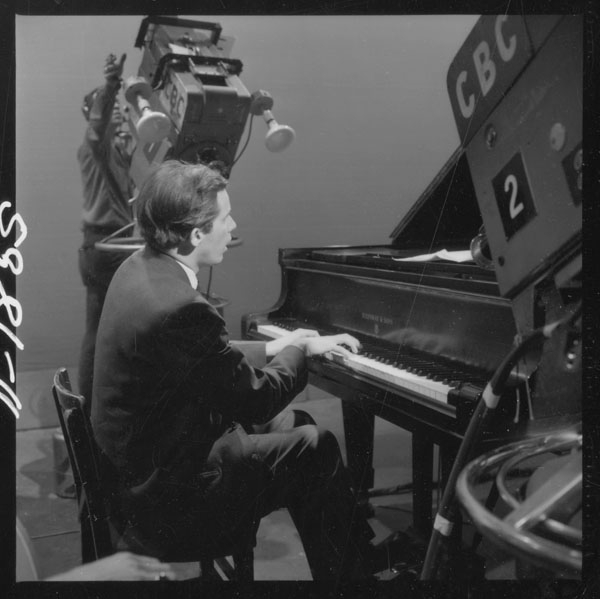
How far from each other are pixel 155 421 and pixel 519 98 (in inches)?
51.0

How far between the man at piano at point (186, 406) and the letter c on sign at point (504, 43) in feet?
2.77

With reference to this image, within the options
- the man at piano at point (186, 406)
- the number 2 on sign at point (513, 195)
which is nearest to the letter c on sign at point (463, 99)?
the number 2 on sign at point (513, 195)

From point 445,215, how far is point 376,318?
2.19 ft

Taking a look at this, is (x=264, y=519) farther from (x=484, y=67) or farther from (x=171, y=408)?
(x=484, y=67)

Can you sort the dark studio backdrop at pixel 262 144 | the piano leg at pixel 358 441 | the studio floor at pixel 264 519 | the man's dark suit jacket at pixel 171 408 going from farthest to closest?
the piano leg at pixel 358 441, the studio floor at pixel 264 519, the dark studio backdrop at pixel 262 144, the man's dark suit jacket at pixel 171 408

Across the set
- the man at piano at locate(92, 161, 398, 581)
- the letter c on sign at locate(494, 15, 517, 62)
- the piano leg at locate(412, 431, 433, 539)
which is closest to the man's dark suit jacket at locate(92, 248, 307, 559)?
the man at piano at locate(92, 161, 398, 581)

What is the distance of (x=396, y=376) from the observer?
2045 mm

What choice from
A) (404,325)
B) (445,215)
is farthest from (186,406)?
(445,215)

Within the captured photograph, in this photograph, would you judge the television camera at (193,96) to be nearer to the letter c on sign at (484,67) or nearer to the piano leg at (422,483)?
the letter c on sign at (484,67)

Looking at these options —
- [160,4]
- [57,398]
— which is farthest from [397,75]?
[57,398]

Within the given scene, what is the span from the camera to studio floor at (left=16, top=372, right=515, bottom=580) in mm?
2523

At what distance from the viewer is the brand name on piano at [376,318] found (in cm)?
239

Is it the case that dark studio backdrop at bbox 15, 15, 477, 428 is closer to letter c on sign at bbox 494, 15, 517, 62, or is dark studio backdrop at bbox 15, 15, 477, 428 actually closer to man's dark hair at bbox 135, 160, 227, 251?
letter c on sign at bbox 494, 15, 517, 62

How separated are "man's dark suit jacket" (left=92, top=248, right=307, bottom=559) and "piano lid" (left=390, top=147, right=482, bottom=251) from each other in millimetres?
1127
